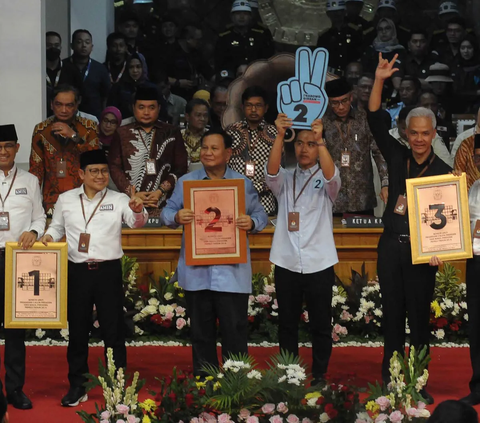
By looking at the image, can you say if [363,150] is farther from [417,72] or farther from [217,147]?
[417,72]

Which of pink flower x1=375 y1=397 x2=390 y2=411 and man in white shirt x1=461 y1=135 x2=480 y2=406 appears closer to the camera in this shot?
pink flower x1=375 y1=397 x2=390 y2=411

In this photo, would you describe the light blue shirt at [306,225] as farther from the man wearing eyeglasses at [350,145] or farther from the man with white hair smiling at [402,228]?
the man wearing eyeglasses at [350,145]

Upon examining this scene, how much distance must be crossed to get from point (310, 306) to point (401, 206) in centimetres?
76

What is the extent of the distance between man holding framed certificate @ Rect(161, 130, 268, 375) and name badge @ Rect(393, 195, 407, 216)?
680 millimetres

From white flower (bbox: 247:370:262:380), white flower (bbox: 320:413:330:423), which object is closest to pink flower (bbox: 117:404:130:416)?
white flower (bbox: 247:370:262:380)

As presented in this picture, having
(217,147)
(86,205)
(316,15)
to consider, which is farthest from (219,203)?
(316,15)

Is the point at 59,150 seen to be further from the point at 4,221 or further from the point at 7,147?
the point at 4,221

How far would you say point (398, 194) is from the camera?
4922 mm

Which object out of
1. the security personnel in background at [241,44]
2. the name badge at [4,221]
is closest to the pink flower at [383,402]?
the name badge at [4,221]

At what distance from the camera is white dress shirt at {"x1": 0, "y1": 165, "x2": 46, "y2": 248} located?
5.03m

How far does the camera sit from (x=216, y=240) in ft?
15.9

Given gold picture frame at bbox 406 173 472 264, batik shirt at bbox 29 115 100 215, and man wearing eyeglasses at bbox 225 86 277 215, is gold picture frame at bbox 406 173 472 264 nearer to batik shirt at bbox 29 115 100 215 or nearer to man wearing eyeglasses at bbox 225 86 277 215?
man wearing eyeglasses at bbox 225 86 277 215

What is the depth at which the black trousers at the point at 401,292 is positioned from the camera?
193 inches

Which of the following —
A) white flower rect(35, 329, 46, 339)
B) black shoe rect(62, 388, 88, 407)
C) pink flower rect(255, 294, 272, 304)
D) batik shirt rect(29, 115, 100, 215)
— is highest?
batik shirt rect(29, 115, 100, 215)
